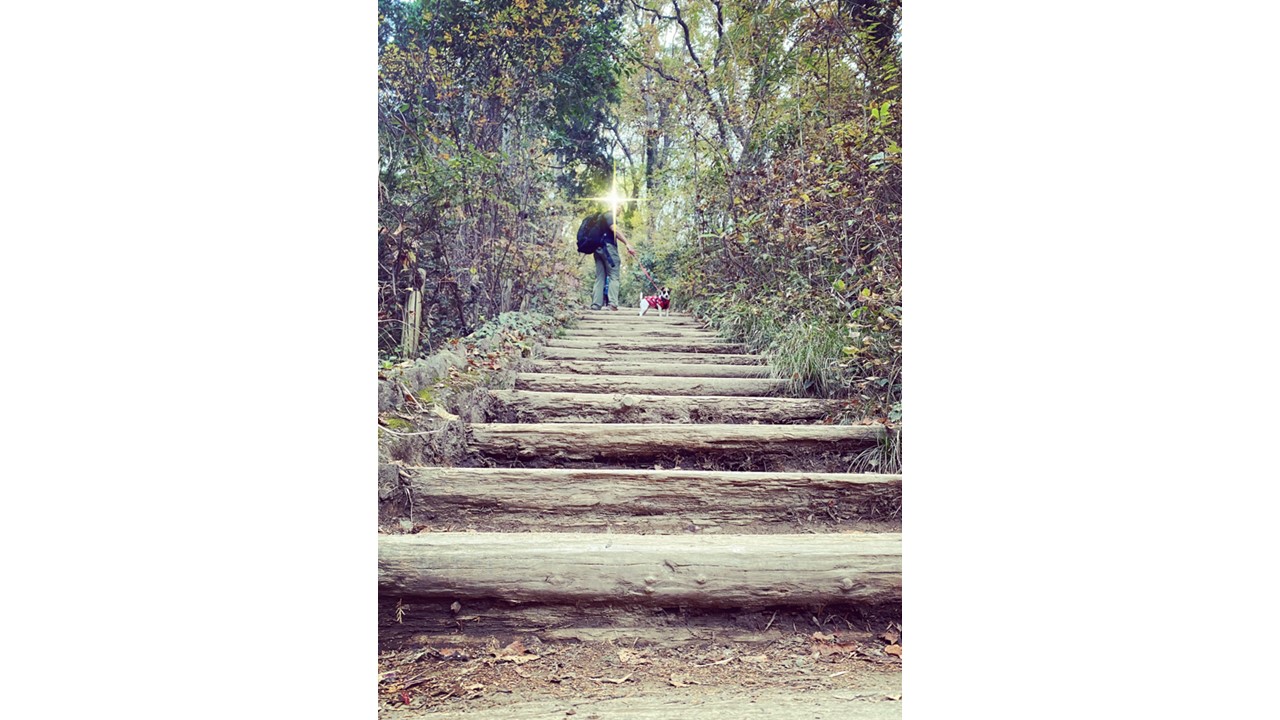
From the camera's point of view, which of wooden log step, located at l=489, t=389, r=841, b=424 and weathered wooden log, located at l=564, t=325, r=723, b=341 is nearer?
wooden log step, located at l=489, t=389, r=841, b=424

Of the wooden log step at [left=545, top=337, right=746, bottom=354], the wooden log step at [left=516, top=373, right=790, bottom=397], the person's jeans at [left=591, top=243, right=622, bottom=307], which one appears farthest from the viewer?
the wooden log step at [left=545, top=337, right=746, bottom=354]

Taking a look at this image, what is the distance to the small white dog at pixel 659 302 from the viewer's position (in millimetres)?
2418

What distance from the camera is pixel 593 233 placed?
1.83 metres

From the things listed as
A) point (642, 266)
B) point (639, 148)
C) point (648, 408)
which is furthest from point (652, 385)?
point (639, 148)

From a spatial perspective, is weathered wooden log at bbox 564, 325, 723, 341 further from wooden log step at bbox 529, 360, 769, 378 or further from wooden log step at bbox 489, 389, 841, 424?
wooden log step at bbox 489, 389, 841, 424

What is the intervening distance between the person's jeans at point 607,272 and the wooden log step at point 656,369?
0.28 m

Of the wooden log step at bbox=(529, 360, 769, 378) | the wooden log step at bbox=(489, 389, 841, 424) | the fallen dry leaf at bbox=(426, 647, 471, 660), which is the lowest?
the fallen dry leaf at bbox=(426, 647, 471, 660)

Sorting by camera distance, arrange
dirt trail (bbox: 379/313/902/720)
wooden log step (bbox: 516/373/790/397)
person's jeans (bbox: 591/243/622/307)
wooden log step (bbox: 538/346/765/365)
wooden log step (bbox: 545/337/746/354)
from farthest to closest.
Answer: wooden log step (bbox: 545/337/746/354)
wooden log step (bbox: 538/346/765/365)
wooden log step (bbox: 516/373/790/397)
person's jeans (bbox: 591/243/622/307)
dirt trail (bbox: 379/313/902/720)

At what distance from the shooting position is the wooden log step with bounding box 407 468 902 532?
145cm

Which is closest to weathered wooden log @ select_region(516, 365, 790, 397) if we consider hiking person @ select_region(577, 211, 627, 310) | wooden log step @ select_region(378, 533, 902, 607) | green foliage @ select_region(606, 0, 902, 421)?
green foliage @ select_region(606, 0, 902, 421)

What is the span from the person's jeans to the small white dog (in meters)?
0.18
